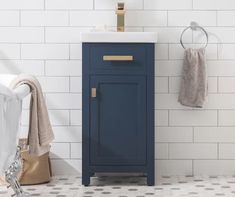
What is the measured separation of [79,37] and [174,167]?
4.03 feet

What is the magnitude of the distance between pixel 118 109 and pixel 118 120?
0.08 meters

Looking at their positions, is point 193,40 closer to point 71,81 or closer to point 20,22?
point 71,81

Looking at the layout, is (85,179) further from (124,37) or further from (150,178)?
(124,37)

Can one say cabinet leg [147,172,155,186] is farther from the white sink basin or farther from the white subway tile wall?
the white sink basin

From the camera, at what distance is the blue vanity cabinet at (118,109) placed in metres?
4.18

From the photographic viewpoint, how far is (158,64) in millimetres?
4555

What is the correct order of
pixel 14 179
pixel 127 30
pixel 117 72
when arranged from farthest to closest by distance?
pixel 127 30
pixel 117 72
pixel 14 179

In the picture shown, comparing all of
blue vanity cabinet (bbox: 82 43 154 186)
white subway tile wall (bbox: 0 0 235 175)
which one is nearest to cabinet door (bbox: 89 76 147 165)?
blue vanity cabinet (bbox: 82 43 154 186)

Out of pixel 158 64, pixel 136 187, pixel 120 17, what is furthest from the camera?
pixel 158 64

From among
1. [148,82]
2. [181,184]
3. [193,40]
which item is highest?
[193,40]

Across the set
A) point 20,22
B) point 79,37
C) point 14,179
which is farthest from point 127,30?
point 14,179

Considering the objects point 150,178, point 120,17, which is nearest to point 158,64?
point 120,17

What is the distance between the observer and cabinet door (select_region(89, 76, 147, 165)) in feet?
13.8

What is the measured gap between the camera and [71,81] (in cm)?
457
